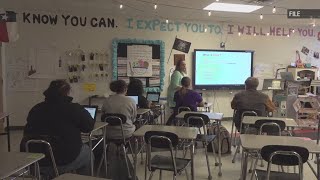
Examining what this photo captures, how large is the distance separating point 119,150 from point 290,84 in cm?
421

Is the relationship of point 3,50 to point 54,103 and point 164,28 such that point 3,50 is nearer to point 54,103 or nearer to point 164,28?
point 164,28

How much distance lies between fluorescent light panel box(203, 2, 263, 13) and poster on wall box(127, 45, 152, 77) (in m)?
1.74

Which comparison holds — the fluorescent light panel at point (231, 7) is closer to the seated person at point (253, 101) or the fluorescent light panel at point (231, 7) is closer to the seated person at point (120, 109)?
the seated person at point (253, 101)

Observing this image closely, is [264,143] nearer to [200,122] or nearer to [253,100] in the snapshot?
[200,122]

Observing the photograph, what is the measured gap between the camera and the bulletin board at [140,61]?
23.4 ft

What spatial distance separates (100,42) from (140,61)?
37.6 inches

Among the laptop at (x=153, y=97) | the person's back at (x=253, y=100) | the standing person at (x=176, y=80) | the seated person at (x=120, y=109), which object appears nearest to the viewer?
the seated person at (x=120, y=109)

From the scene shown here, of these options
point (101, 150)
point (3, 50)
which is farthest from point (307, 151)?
point (3, 50)

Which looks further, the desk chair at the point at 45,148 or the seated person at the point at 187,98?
the seated person at the point at 187,98

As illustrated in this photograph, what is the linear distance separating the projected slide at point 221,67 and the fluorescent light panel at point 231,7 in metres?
1.49

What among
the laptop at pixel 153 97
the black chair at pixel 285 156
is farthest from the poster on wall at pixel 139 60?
the black chair at pixel 285 156

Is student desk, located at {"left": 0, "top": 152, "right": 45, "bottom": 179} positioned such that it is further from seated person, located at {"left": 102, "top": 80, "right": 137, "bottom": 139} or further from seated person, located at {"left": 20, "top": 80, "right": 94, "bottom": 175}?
seated person, located at {"left": 102, "top": 80, "right": 137, "bottom": 139}

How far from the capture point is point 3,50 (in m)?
6.49

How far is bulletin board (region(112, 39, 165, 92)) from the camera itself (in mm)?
7145
